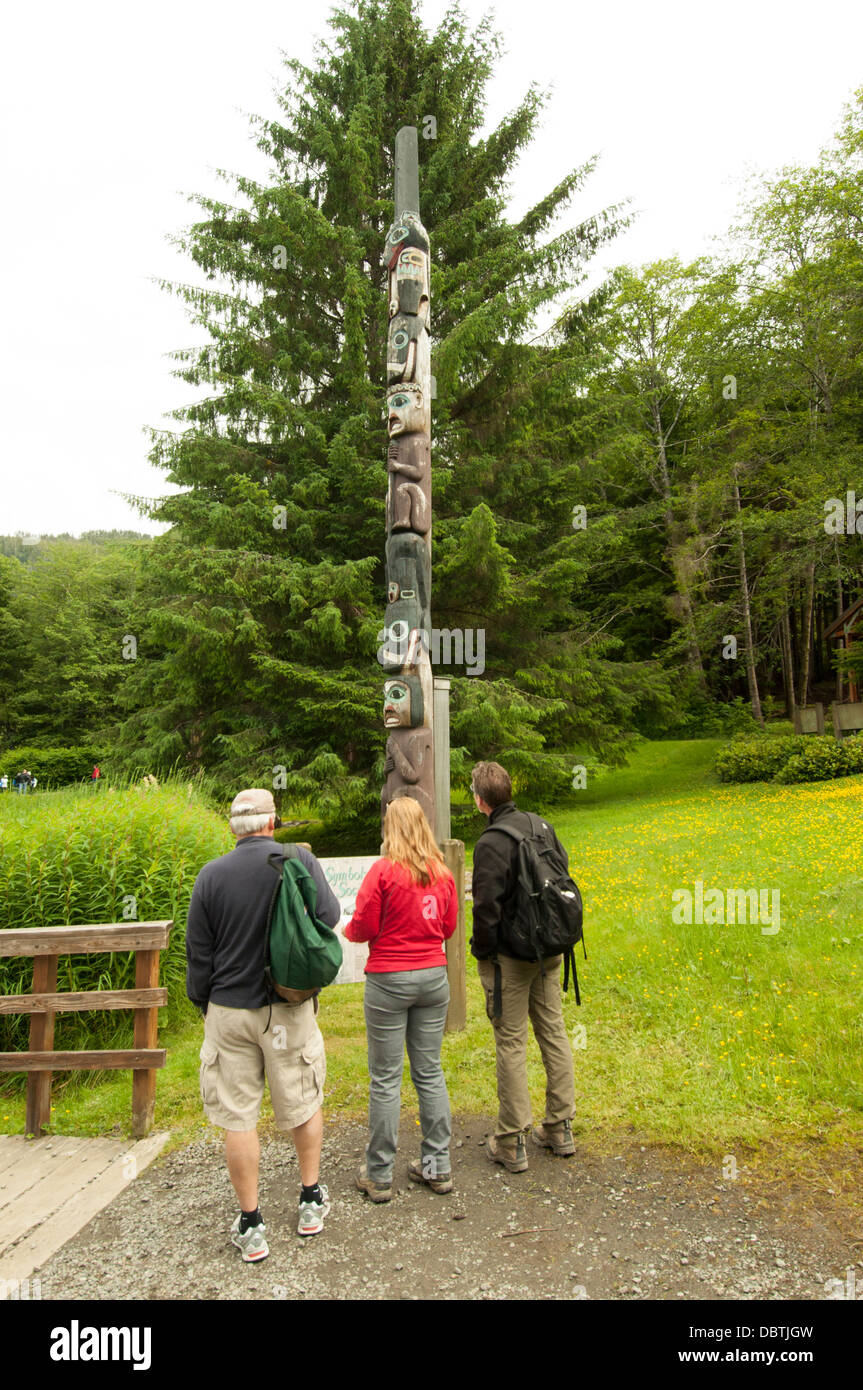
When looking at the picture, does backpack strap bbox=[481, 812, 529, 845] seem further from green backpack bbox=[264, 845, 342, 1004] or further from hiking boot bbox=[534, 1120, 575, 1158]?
hiking boot bbox=[534, 1120, 575, 1158]

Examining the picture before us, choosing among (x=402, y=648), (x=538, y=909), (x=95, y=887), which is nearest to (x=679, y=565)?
(x=402, y=648)

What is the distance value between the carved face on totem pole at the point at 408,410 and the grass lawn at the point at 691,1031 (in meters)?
5.58

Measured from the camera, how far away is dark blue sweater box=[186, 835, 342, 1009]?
3.75 meters

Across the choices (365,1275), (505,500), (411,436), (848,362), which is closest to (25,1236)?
(365,1275)

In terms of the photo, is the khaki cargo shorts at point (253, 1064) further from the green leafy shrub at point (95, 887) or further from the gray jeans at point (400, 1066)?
the green leafy shrub at point (95, 887)

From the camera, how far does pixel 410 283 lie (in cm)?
914

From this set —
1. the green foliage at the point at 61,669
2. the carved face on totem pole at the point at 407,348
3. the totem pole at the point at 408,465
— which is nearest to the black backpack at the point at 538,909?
the totem pole at the point at 408,465

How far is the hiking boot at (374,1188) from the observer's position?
13.6ft

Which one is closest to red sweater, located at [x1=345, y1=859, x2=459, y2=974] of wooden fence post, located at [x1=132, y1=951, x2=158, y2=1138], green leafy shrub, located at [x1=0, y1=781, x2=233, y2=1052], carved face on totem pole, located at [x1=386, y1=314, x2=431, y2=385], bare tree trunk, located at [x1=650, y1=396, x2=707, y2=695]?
wooden fence post, located at [x1=132, y1=951, x2=158, y2=1138]

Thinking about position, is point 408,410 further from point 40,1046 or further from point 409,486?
point 40,1046

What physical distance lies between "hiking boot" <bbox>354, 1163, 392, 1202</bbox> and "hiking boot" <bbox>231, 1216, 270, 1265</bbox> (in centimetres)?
63

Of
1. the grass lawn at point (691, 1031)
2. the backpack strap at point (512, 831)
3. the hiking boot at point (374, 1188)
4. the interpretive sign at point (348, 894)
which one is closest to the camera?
the hiking boot at point (374, 1188)

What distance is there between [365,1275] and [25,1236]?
1.75 meters

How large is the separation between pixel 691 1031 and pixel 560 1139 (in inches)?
71.2
